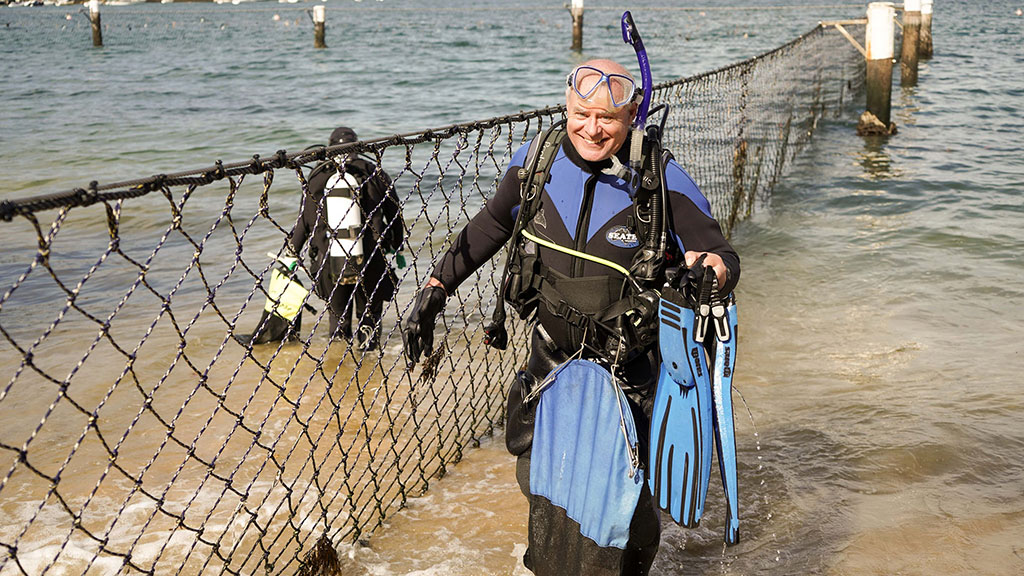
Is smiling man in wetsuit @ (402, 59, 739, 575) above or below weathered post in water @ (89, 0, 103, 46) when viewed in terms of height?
below

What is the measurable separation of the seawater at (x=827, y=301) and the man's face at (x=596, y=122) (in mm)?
1870

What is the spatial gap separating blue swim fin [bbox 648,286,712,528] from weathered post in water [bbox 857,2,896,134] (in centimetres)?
1233

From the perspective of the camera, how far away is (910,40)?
19.9m

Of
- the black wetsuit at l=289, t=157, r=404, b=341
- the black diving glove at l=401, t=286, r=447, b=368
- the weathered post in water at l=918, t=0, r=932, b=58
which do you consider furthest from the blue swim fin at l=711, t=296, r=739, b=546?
the weathered post in water at l=918, t=0, r=932, b=58

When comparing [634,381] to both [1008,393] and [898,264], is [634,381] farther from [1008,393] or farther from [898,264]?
[898,264]

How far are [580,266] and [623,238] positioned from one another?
0.18m

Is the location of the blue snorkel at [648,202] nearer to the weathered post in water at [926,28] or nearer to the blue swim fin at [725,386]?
the blue swim fin at [725,386]

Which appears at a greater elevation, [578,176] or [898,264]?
[578,176]

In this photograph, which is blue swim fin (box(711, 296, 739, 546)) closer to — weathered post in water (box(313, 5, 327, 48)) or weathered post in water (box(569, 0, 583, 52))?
weathered post in water (box(569, 0, 583, 52))

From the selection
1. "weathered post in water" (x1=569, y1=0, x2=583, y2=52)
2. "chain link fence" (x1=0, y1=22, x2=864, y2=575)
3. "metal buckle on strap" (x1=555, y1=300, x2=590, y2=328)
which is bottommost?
"chain link fence" (x1=0, y1=22, x2=864, y2=575)

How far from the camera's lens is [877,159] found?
535 inches

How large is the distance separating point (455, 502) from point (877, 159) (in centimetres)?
1117

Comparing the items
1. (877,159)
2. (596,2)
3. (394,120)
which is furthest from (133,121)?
(596,2)

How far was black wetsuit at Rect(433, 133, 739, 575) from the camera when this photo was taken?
3111 millimetres
